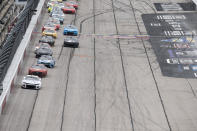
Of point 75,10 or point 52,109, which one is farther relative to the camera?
point 75,10

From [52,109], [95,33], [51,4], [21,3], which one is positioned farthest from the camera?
[21,3]

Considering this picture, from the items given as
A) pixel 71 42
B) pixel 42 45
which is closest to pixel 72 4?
pixel 71 42

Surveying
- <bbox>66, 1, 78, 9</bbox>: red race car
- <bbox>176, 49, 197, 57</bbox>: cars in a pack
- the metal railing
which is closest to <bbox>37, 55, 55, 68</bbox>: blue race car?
the metal railing

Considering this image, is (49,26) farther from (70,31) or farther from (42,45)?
(42,45)

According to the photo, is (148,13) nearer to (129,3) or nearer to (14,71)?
(129,3)

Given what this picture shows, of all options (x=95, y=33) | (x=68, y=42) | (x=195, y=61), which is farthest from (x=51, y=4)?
(x=195, y=61)

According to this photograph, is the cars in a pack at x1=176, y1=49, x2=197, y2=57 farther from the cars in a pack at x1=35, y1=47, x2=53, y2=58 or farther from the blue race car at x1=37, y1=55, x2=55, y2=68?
the blue race car at x1=37, y1=55, x2=55, y2=68
